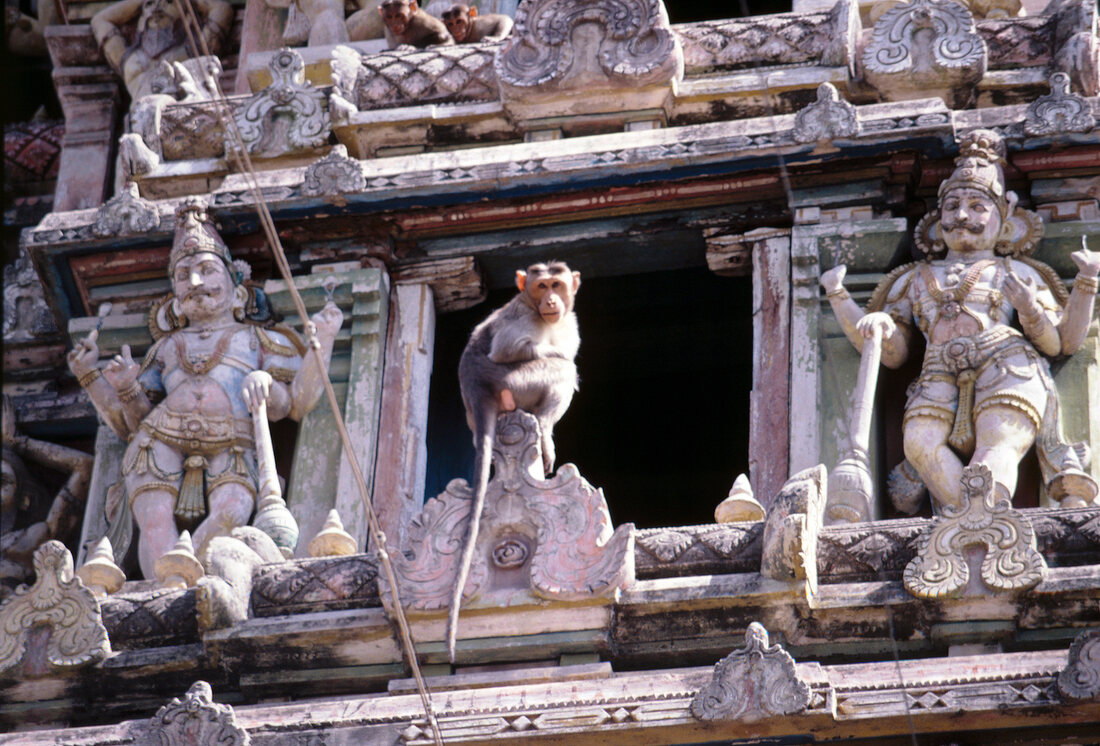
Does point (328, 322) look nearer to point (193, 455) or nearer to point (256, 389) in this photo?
point (256, 389)

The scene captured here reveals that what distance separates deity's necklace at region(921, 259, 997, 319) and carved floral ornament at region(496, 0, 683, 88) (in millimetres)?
3288

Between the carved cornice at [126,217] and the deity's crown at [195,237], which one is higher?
the carved cornice at [126,217]

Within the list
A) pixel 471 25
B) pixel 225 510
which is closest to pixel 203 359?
pixel 225 510

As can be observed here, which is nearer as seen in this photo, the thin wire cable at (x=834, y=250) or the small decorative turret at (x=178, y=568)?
the thin wire cable at (x=834, y=250)

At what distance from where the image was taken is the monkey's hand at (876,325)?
17750 mm

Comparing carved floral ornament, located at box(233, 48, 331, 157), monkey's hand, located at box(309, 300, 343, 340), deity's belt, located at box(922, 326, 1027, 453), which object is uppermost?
carved floral ornament, located at box(233, 48, 331, 157)

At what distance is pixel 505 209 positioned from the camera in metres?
19.6

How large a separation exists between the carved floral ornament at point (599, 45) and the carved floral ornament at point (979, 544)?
580 centimetres

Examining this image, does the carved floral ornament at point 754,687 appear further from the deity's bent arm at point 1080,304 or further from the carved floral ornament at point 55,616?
the deity's bent arm at point 1080,304

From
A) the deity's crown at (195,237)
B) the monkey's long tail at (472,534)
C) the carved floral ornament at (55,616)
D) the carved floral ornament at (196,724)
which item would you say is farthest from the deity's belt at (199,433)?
the carved floral ornament at (196,724)

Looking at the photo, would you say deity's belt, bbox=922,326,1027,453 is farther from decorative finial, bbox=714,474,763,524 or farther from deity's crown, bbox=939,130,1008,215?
decorative finial, bbox=714,474,763,524

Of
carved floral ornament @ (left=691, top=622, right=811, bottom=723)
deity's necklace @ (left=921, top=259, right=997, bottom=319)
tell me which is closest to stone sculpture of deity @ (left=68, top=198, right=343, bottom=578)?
deity's necklace @ (left=921, top=259, right=997, bottom=319)

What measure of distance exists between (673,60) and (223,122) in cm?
353

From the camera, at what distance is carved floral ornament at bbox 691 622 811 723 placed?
14398 mm
